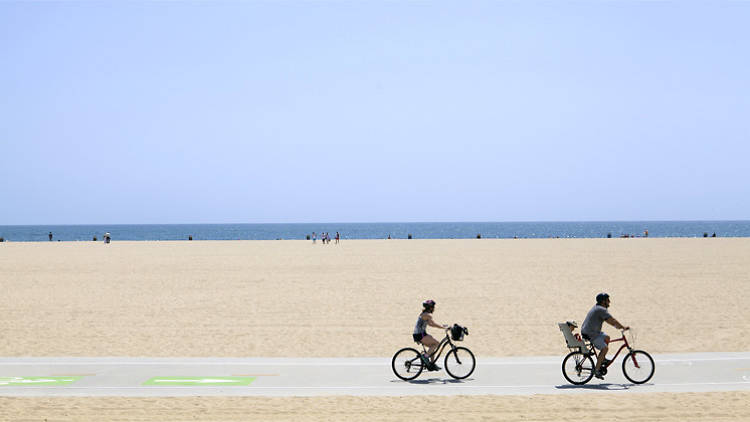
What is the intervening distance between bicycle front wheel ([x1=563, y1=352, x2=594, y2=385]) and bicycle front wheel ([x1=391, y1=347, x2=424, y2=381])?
225 cm

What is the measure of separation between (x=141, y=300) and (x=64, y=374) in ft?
37.3

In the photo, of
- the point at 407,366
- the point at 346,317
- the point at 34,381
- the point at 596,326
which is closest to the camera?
the point at 596,326

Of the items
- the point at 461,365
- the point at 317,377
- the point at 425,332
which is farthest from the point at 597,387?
the point at 317,377

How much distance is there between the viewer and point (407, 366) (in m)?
10.9

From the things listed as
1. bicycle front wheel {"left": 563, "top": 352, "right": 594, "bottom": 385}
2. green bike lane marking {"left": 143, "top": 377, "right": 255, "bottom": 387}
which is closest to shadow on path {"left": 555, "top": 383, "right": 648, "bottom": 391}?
bicycle front wheel {"left": 563, "top": 352, "right": 594, "bottom": 385}

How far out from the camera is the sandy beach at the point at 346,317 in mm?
9369

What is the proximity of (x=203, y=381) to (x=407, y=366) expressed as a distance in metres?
3.26

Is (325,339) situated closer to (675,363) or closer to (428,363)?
(428,363)

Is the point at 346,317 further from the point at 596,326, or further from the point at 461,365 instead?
the point at 596,326

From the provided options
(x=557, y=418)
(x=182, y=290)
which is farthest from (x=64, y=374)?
(x=182, y=290)

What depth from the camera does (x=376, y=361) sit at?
41.3 feet

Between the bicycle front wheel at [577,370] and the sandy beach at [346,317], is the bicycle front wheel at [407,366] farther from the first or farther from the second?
the bicycle front wheel at [577,370]

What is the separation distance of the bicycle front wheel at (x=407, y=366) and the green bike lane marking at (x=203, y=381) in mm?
2354

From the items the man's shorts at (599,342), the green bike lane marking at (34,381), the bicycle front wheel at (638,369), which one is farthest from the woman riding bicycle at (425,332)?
the green bike lane marking at (34,381)
